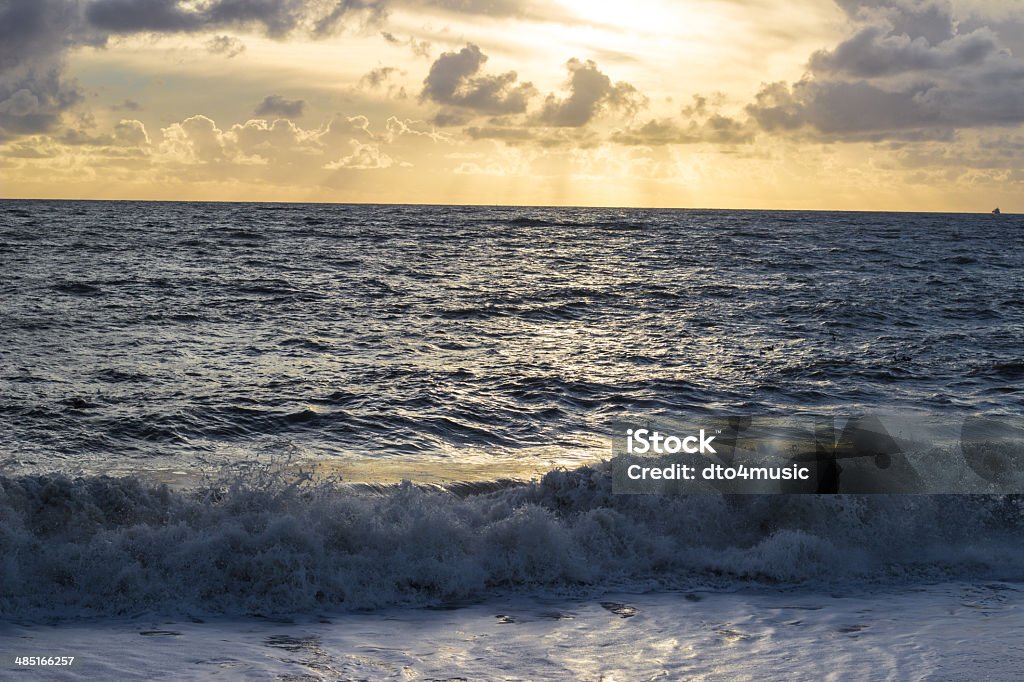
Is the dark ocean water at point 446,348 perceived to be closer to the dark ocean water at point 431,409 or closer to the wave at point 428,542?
the dark ocean water at point 431,409

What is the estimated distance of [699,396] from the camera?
16734 millimetres

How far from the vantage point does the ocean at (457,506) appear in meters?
7.20

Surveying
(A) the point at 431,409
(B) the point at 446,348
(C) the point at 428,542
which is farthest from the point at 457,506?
(B) the point at 446,348

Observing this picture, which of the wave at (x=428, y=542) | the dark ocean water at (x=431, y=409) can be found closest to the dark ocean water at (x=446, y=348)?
the dark ocean water at (x=431, y=409)

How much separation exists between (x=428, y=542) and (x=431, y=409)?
6119 mm

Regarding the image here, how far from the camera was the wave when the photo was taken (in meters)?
8.27

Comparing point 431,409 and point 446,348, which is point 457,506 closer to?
point 431,409

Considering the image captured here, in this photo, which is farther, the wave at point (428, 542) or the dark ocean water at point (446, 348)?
the dark ocean water at point (446, 348)

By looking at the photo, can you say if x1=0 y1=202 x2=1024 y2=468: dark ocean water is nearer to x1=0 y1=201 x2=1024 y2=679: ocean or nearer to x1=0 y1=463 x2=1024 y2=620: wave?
x1=0 y1=201 x2=1024 y2=679: ocean

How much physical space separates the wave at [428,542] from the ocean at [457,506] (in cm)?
3

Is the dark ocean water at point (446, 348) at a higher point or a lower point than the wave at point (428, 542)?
higher

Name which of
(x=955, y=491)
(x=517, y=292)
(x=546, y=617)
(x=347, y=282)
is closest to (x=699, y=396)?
(x=955, y=491)

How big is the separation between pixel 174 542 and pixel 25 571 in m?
1.38

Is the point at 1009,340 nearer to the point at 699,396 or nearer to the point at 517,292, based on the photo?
the point at 699,396
